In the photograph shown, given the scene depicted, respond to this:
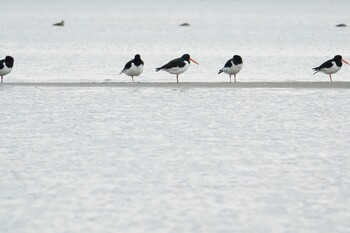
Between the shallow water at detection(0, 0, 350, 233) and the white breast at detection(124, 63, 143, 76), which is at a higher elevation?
the white breast at detection(124, 63, 143, 76)

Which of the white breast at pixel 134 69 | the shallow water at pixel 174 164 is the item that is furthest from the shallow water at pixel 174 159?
the white breast at pixel 134 69

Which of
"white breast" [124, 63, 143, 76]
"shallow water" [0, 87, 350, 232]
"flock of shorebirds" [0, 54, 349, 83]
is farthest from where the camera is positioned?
"white breast" [124, 63, 143, 76]

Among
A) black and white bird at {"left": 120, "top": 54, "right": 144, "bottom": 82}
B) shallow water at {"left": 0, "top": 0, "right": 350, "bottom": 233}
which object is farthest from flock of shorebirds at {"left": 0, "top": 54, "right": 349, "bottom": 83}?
shallow water at {"left": 0, "top": 0, "right": 350, "bottom": 233}

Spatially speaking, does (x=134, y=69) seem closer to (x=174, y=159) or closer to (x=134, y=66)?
(x=134, y=66)

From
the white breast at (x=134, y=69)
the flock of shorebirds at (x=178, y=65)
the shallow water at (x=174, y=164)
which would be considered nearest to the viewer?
the shallow water at (x=174, y=164)

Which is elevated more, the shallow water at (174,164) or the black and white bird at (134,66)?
the black and white bird at (134,66)

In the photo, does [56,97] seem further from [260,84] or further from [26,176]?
[26,176]

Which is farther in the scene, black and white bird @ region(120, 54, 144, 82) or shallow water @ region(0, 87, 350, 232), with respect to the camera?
black and white bird @ region(120, 54, 144, 82)

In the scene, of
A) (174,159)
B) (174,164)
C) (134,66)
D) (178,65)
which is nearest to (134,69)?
(134,66)

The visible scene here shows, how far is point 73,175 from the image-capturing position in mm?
18125

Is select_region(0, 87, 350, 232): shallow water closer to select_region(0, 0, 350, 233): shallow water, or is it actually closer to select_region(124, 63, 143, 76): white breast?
select_region(0, 0, 350, 233): shallow water

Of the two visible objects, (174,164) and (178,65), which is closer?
(174,164)

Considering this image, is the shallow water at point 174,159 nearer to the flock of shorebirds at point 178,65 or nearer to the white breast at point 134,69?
the white breast at point 134,69

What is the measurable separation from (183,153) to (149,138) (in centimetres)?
239
